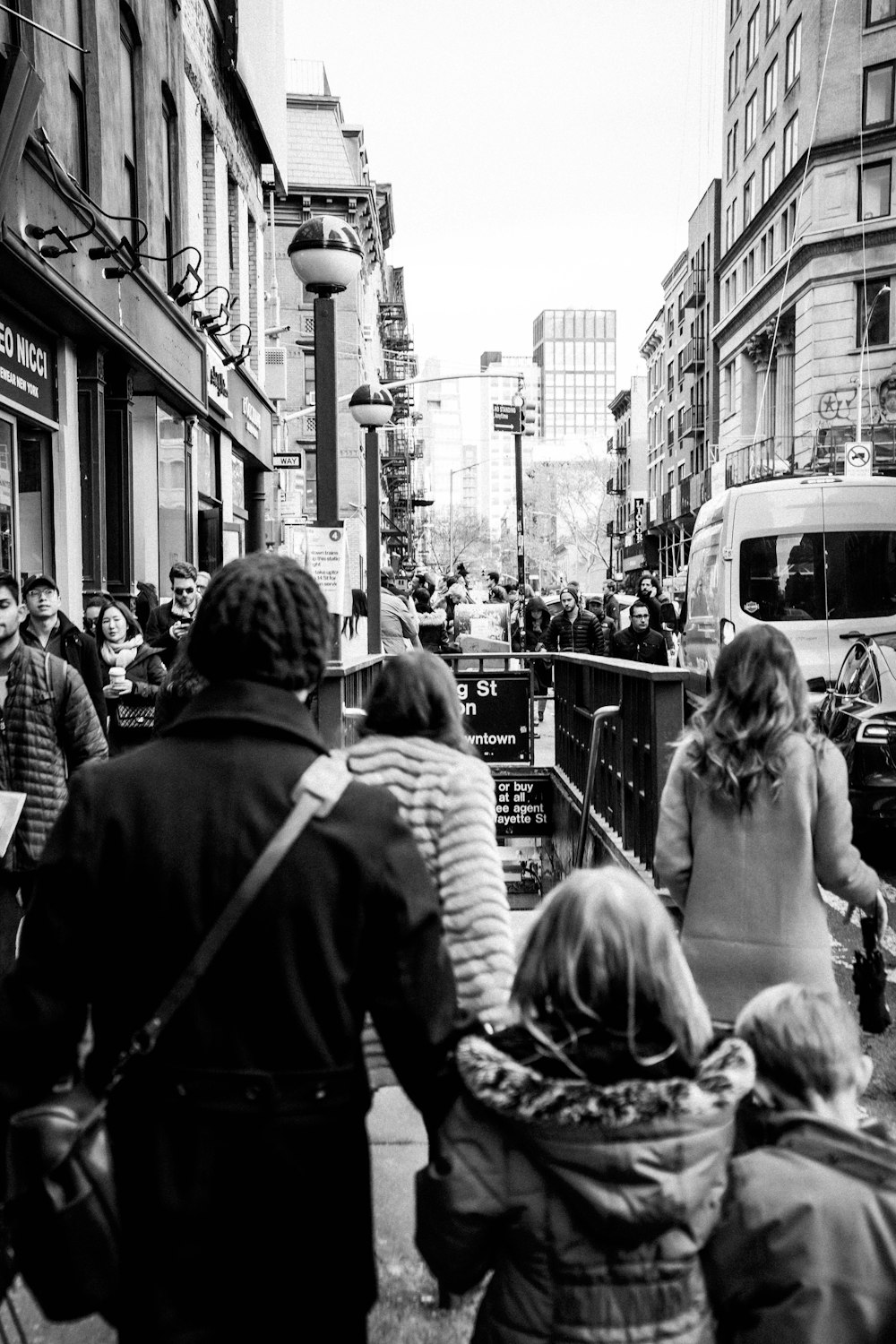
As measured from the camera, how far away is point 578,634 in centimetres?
1697

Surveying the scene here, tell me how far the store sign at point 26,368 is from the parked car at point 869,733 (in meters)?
7.80

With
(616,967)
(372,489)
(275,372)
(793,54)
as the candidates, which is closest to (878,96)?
(793,54)

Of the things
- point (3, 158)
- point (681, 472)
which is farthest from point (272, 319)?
point (681, 472)

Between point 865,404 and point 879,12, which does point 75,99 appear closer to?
point 865,404

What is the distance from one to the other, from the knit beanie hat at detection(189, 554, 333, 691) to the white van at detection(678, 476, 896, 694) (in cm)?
1081

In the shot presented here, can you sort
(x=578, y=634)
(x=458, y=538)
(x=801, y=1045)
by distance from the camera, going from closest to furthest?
(x=801, y=1045) → (x=578, y=634) → (x=458, y=538)

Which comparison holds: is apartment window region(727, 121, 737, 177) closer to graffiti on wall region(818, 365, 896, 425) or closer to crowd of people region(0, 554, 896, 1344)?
graffiti on wall region(818, 365, 896, 425)

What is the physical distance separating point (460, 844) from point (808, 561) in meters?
11.1

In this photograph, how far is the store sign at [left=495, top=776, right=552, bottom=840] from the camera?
1059 centimetres

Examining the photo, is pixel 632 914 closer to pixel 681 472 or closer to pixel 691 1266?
pixel 691 1266

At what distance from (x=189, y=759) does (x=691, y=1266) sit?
A: 48.2 inches

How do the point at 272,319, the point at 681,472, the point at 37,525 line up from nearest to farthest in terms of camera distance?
the point at 37,525, the point at 272,319, the point at 681,472

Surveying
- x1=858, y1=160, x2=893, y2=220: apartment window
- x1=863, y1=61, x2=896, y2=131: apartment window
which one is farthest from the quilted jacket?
x1=863, y1=61, x2=896, y2=131: apartment window

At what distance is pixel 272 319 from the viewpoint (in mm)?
32719
